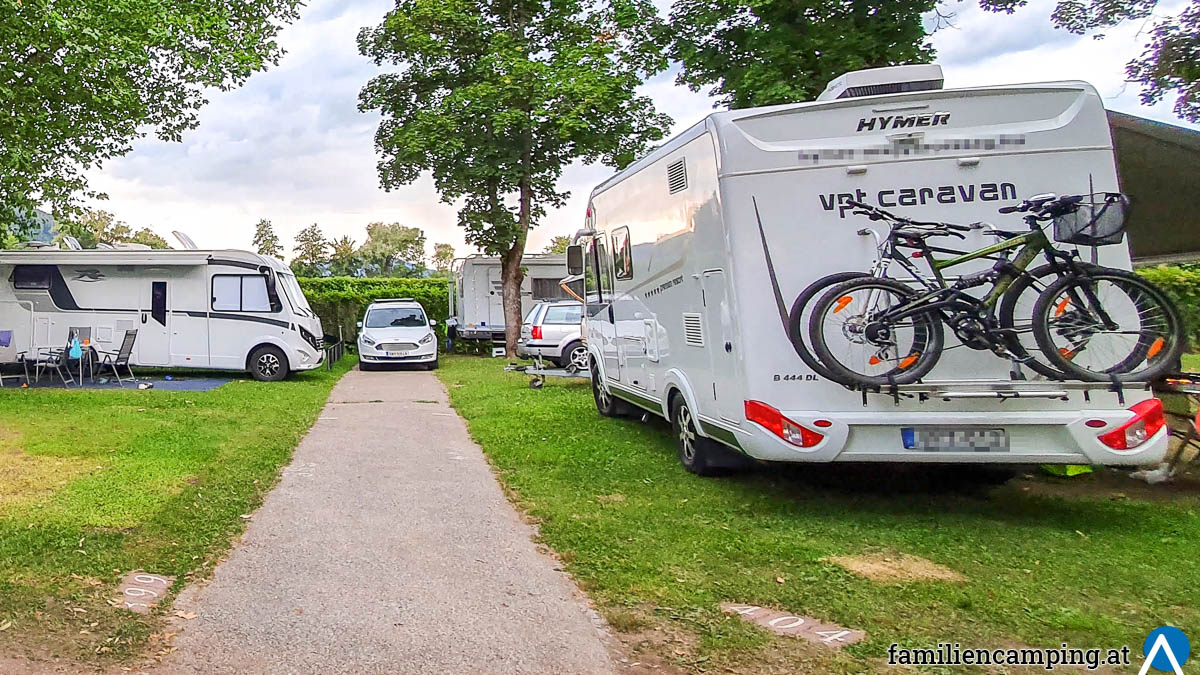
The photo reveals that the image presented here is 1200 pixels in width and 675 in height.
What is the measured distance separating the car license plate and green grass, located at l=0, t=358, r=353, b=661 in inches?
164

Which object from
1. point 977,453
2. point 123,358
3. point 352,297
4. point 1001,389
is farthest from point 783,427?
point 352,297

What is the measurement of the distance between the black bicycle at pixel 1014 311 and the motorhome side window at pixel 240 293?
1266 cm

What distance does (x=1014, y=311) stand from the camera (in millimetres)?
5523

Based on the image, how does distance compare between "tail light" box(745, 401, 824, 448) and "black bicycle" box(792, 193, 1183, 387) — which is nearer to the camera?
"black bicycle" box(792, 193, 1183, 387)

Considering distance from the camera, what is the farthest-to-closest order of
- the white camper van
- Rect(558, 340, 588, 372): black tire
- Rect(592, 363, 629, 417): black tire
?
1. Rect(558, 340, 588, 372): black tire
2. Rect(592, 363, 629, 417): black tire
3. the white camper van

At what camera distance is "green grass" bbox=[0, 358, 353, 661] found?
4035mm

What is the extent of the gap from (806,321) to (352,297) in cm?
2304

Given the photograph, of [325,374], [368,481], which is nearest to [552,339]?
[325,374]

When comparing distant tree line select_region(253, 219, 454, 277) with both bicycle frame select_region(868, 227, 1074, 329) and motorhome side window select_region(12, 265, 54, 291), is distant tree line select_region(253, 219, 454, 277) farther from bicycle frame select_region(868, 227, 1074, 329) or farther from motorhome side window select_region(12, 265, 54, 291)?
bicycle frame select_region(868, 227, 1074, 329)

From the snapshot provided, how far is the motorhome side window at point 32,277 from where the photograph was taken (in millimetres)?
15844

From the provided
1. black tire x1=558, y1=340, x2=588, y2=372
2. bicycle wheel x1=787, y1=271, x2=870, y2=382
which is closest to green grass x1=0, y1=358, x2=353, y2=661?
bicycle wheel x1=787, y1=271, x2=870, y2=382

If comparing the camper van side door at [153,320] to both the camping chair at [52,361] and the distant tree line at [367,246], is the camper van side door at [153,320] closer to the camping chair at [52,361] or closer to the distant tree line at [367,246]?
the camping chair at [52,361]

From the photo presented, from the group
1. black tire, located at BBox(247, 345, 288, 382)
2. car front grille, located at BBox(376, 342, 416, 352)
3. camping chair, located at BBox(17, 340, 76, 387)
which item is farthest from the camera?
car front grille, located at BBox(376, 342, 416, 352)

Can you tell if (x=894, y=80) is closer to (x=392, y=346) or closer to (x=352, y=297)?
(x=392, y=346)
